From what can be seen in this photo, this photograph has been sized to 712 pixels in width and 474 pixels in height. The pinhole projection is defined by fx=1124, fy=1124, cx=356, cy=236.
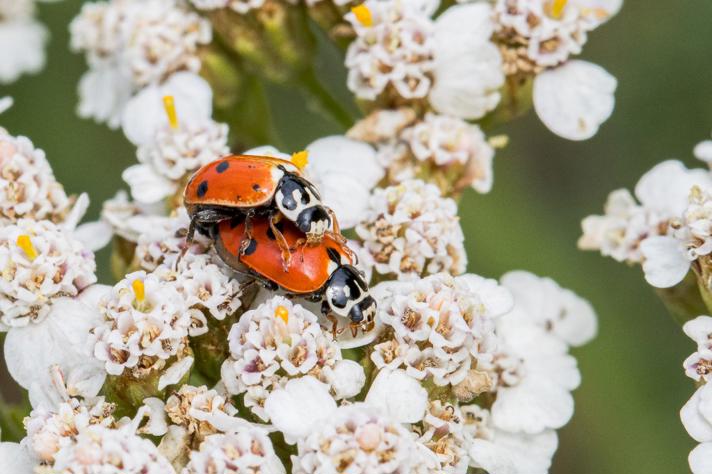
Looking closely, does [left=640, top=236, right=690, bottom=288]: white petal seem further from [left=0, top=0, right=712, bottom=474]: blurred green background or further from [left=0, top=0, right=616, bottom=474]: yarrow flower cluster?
[left=0, top=0, right=712, bottom=474]: blurred green background

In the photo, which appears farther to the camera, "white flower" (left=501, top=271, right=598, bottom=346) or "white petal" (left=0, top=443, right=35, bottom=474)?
"white flower" (left=501, top=271, right=598, bottom=346)

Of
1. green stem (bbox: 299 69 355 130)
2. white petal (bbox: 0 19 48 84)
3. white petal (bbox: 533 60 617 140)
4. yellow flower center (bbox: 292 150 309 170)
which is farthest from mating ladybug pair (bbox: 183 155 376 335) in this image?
white petal (bbox: 0 19 48 84)

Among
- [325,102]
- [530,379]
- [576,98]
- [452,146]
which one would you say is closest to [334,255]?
[452,146]

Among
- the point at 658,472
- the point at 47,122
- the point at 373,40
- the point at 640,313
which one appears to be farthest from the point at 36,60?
the point at 658,472

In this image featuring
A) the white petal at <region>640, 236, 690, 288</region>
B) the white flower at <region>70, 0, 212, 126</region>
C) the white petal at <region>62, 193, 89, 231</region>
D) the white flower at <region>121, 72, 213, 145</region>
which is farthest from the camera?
the white flower at <region>70, 0, 212, 126</region>

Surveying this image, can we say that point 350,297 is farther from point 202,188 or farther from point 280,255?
point 202,188

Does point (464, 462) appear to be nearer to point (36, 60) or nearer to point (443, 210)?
point (443, 210)

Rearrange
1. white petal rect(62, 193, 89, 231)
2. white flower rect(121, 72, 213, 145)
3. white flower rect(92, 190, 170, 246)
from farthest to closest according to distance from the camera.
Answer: white flower rect(121, 72, 213, 145), white flower rect(92, 190, 170, 246), white petal rect(62, 193, 89, 231)
